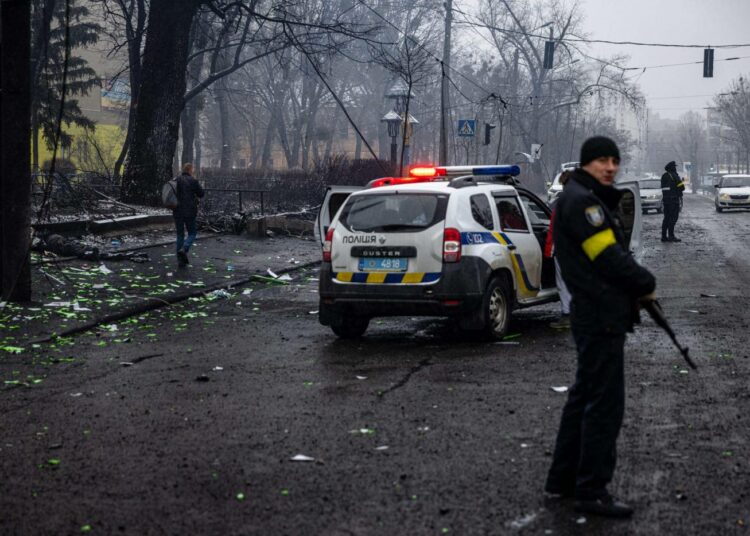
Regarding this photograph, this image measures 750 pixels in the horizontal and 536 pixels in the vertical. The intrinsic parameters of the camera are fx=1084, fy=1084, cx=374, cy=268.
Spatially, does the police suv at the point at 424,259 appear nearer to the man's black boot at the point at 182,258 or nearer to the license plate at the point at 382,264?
the license plate at the point at 382,264

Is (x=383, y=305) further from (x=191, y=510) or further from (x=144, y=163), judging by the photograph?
(x=144, y=163)

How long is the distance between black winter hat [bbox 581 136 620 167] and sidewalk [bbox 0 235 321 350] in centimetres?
706

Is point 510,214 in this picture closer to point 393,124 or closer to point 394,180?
point 394,180

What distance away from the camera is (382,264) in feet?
35.0

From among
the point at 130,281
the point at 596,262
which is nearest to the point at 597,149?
the point at 596,262

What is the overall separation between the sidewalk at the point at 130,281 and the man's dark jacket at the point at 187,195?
0.90 meters

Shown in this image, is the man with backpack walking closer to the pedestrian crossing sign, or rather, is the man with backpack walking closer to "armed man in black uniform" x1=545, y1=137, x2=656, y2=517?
"armed man in black uniform" x1=545, y1=137, x2=656, y2=517

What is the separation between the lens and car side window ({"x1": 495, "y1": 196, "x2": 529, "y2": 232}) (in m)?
11.6

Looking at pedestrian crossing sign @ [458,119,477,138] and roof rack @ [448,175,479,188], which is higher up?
pedestrian crossing sign @ [458,119,477,138]

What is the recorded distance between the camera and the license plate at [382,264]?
10586mm

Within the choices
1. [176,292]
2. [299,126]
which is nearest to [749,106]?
[299,126]

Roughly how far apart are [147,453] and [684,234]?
993 inches

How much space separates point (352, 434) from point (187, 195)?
12.8 metres

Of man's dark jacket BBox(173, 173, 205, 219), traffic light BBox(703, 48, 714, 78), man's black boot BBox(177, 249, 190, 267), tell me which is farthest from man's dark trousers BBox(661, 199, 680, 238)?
man's black boot BBox(177, 249, 190, 267)
